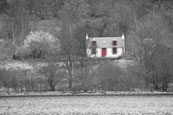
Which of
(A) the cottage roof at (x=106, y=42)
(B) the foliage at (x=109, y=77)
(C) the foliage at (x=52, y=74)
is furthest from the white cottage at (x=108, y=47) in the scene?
(C) the foliage at (x=52, y=74)

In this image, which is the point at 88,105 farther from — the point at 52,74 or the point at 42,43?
the point at 42,43

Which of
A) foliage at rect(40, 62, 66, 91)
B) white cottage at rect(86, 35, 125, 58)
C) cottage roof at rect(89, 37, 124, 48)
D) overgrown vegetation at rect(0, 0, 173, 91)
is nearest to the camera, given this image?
foliage at rect(40, 62, 66, 91)

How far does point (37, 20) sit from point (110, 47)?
41.1 m

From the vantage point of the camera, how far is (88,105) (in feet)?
122

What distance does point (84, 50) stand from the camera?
2569 inches

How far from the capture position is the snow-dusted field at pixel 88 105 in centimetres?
3198

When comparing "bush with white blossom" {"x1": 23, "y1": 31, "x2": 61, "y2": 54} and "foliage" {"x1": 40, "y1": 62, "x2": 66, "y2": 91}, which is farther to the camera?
"bush with white blossom" {"x1": 23, "y1": 31, "x2": 61, "y2": 54}

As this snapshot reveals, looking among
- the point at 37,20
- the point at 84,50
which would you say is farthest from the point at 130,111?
the point at 37,20

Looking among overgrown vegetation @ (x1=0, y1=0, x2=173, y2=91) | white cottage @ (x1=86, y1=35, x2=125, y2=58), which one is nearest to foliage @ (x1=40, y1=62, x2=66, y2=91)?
overgrown vegetation @ (x1=0, y1=0, x2=173, y2=91)

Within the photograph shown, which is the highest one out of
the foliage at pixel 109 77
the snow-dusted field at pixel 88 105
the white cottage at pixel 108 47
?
the white cottage at pixel 108 47

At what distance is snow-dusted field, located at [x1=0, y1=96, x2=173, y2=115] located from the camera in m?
32.0

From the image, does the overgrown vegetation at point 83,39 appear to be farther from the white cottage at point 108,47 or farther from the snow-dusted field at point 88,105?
the snow-dusted field at point 88,105

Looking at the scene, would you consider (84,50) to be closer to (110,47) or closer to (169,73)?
(110,47)

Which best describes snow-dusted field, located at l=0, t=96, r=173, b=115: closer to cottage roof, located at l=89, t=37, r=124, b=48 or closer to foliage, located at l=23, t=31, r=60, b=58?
foliage, located at l=23, t=31, r=60, b=58
